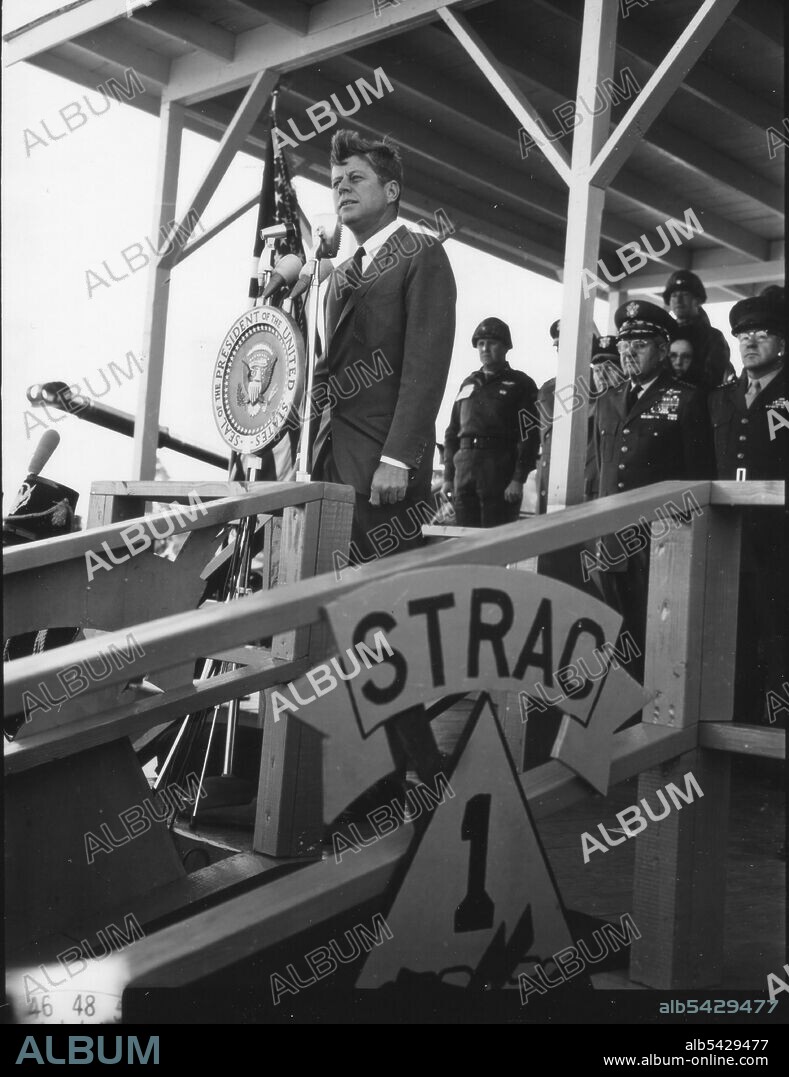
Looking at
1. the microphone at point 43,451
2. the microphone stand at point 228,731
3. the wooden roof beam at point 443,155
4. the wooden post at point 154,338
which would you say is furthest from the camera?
the wooden roof beam at point 443,155

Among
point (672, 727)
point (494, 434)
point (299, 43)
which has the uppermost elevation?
point (299, 43)

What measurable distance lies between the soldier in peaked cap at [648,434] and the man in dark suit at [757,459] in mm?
145

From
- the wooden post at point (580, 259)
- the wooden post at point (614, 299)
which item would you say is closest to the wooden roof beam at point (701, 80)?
the wooden post at point (580, 259)

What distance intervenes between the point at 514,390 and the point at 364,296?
379cm

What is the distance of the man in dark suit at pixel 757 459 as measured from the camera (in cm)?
414

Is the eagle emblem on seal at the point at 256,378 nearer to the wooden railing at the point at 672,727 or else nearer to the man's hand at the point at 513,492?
the wooden railing at the point at 672,727

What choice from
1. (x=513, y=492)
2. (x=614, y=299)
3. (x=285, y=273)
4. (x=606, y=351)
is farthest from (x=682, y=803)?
(x=614, y=299)

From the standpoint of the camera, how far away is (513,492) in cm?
660

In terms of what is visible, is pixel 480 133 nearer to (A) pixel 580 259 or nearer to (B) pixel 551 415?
(B) pixel 551 415

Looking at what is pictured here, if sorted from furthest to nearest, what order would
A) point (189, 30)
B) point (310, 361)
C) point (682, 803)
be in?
point (189, 30) → point (310, 361) → point (682, 803)

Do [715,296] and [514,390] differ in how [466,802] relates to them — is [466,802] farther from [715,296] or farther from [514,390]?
[715,296]

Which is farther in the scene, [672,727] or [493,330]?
[493,330]

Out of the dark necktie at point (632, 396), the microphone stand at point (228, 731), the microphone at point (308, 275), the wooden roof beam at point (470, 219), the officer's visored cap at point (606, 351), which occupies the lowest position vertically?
the microphone stand at point (228, 731)

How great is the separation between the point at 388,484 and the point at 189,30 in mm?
4117
